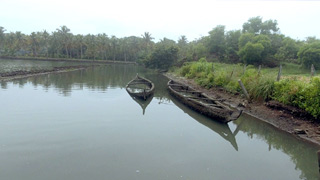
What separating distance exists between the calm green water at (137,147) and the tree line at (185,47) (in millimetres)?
17784

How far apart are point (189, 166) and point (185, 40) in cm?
6157

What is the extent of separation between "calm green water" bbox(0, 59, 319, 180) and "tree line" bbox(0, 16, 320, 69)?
17.8 m

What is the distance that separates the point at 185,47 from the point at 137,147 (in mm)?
47125

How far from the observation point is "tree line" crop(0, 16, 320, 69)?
26969 millimetres

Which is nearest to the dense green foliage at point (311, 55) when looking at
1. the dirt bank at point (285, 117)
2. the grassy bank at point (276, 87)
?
the grassy bank at point (276, 87)

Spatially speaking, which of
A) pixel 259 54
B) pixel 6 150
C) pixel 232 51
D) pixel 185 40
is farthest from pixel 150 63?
pixel 6 150

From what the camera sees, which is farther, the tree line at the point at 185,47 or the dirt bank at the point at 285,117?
the tree line at the point at 185,47

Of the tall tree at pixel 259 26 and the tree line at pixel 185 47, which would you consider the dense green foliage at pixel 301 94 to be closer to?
the tree line at pixel 185 47

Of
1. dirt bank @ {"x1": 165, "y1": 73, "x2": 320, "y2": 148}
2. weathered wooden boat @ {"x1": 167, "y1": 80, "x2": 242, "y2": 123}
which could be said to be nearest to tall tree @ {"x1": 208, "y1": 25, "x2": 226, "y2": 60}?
dirt bank @ {"x1": 165, "y1": 73, "x2": 320, "y2": 148}

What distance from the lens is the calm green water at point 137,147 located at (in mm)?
5906

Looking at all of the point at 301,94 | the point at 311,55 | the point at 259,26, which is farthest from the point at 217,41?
the point at 301,94

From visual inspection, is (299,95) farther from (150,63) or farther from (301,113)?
(150,63)

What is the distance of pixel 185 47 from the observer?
172 ft

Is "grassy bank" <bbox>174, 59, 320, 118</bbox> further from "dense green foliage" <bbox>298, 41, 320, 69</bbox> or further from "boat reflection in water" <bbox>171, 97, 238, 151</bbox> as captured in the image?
"dense green foliage" <bbox>298, 41, 320, 69</bbox>
